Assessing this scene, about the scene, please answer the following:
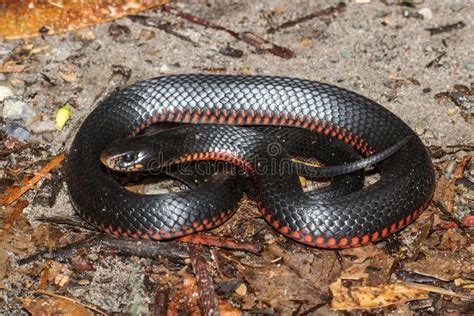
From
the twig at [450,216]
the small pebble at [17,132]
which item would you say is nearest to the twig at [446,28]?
the twig at [450,216]

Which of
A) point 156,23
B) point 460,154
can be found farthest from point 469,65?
point 156,23

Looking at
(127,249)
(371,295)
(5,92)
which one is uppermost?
(5,92)

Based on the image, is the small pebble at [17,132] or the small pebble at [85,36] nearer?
the small pebble at [17,132]

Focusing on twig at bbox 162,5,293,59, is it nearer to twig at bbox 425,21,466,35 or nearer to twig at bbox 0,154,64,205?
twig at bbox 425,21,466,35

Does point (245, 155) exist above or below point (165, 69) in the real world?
below

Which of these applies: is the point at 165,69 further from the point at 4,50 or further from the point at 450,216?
the point at 450,216

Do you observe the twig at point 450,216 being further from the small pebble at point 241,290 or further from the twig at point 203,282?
the twig at point 203,282
